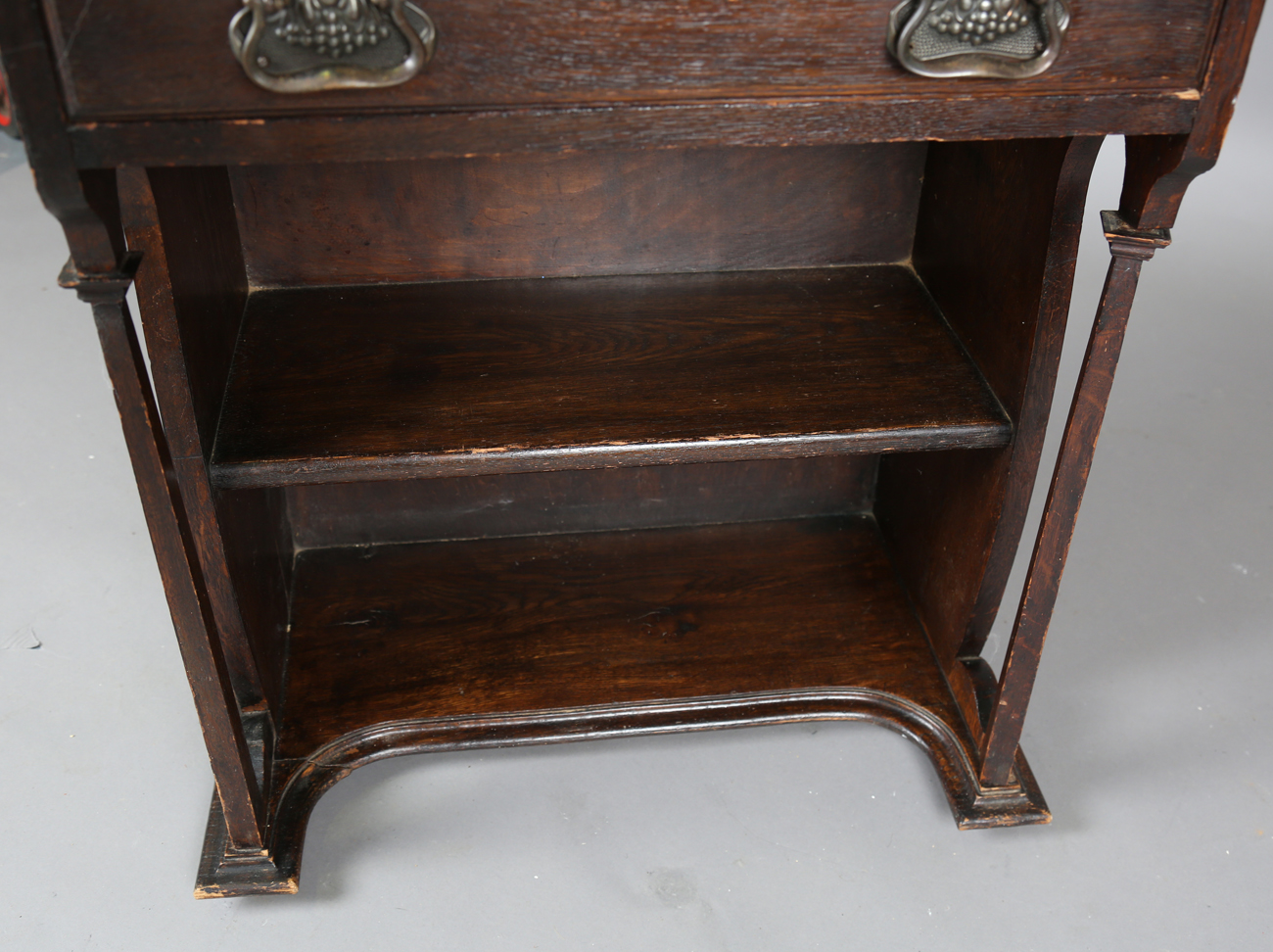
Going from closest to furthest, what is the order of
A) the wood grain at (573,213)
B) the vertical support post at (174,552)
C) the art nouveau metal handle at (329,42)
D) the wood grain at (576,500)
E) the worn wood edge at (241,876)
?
the art nouveau metal handle at (329,42) → the vertical support post at (174,552) → the worn wood edge at (241,876) → the wood grain at (573,213) → the wood grain at (576,500)

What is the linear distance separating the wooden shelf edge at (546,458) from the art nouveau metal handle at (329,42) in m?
0.47

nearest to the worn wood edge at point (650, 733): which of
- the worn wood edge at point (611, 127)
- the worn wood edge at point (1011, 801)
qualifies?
the worn wood edge at point (1011, 801)

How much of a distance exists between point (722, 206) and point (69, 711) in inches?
48.3

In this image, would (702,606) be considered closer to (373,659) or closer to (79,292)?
(373,659)

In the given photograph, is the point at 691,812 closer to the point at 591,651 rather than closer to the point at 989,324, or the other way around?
the point at 591,651

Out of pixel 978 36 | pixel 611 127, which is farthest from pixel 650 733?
pixel 978 36

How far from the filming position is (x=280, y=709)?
162 centimetres

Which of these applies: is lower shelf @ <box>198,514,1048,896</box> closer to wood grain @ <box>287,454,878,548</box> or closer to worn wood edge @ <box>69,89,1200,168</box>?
wood grain @ <box>287,454,878,548</box>

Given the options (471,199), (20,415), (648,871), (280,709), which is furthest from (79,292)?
(20,415)

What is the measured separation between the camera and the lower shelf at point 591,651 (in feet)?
5.22

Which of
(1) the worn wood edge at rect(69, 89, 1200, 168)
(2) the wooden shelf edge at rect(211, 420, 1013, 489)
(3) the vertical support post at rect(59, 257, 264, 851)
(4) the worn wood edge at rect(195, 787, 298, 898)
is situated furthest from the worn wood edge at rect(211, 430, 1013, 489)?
(4) the worn wood edge at rect(195, 787, 298, 898)

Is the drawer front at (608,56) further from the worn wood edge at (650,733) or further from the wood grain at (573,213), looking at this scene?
the worn wood edge at (650,733)

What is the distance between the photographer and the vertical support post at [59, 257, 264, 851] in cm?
104

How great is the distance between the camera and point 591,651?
5.64 ft
